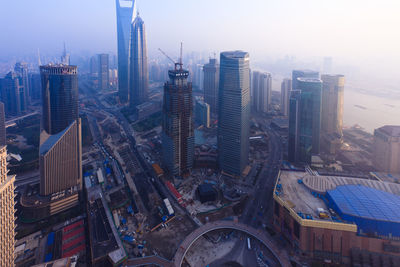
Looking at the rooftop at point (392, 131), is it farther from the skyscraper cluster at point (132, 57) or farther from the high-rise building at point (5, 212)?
the skyscraper cluster at point (132, 57)

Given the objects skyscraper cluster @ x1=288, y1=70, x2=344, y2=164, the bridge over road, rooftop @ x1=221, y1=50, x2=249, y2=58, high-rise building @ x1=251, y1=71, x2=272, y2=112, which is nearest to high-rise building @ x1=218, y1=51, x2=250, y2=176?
rooftop @ x1=221, y1=50, x2=249, y2=58

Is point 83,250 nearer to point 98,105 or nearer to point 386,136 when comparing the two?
point 386,136

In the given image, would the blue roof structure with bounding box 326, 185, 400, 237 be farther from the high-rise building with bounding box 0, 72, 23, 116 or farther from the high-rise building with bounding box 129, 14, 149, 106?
the high-rise building with bounding box 0, 72, 23, 116

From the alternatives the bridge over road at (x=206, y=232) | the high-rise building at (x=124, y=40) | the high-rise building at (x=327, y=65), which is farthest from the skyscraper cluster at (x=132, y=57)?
the high-rise building at (x=327, y=65)

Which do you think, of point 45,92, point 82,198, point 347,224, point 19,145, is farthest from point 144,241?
point 19,145

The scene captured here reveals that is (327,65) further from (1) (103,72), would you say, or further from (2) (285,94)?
(1) (103,72)

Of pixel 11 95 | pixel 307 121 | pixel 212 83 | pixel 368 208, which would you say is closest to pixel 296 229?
pixel 368 208
